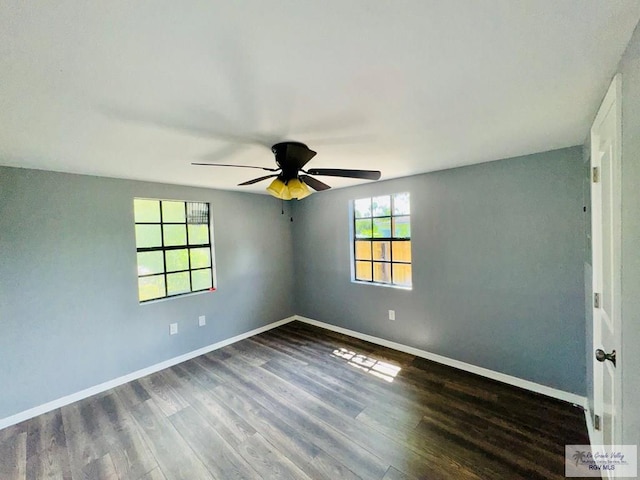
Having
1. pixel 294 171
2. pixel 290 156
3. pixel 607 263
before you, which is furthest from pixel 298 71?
pixel 607 263

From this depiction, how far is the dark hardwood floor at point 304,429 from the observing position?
1.67m

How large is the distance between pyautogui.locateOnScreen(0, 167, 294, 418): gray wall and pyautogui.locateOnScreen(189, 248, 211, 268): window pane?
0.14 meters

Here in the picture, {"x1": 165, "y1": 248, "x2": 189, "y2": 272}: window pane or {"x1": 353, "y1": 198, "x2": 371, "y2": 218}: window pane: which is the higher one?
{"x1": 353, "y1": 198, "x2": 371, "y2": 218}: window pane

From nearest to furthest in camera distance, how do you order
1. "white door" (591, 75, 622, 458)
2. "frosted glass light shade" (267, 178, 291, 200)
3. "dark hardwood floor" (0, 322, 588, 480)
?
"white door" (591, 75, 622, 458)
"dark hardwood floor" (0, 322, 588, 480)
"frosted glass light shade" (267, 178, 291, 200)

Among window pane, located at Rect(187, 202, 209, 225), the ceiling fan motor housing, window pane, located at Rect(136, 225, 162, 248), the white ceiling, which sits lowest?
window pane, located at Rect(136, 225, 162, 248)

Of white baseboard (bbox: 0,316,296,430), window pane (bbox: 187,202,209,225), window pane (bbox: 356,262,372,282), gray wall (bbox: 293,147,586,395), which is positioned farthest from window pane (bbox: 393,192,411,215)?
white baseboard (bbox: 0,316,296,430)

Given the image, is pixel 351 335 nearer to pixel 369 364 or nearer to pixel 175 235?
pixel 369 364

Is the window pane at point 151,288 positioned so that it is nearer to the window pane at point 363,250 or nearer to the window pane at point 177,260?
the window pane at point 177,260

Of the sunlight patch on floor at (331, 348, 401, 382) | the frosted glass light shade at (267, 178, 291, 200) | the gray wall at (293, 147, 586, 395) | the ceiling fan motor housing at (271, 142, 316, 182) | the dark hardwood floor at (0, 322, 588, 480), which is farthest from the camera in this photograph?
the sunlight patch on floor at (331, 348, 401, 382)

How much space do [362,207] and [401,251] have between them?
0.85 m

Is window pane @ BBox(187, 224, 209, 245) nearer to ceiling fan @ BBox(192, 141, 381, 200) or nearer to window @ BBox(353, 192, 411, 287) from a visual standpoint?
ceiling fan @ BBox(192, 141, 381, 200)

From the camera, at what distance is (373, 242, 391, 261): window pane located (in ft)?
11.2

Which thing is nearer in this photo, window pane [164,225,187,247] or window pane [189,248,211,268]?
window pane [164,225,187,247]

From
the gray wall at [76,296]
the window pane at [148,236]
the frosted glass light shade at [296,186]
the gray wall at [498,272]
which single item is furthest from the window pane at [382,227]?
the window pane at [148,236]
